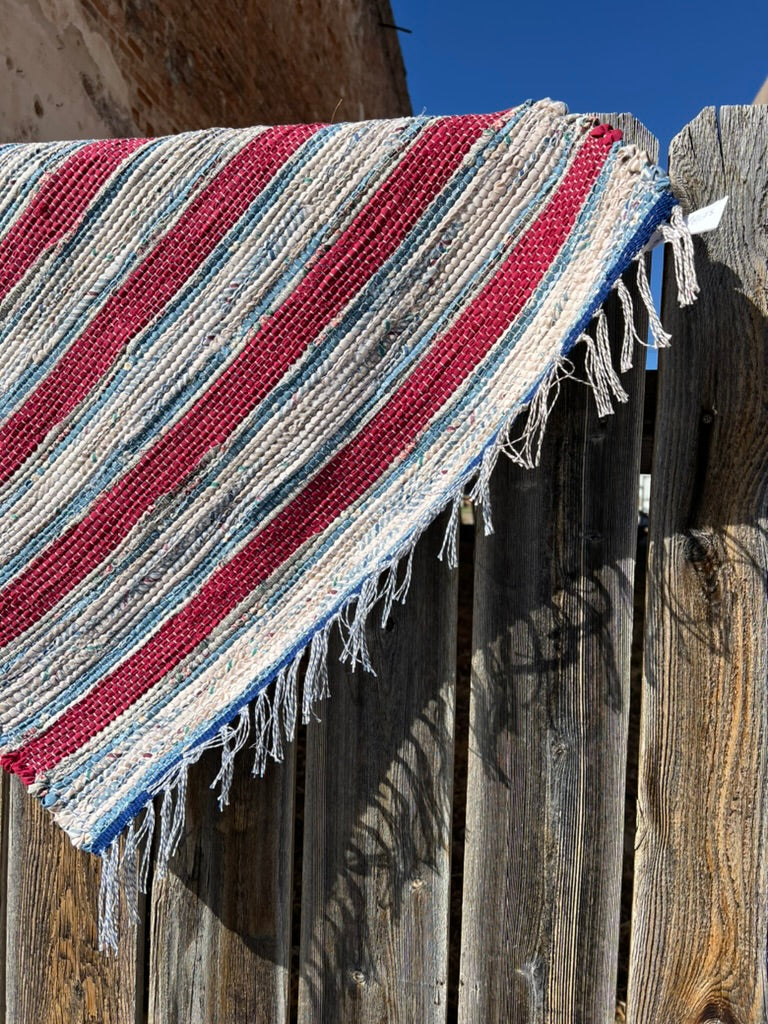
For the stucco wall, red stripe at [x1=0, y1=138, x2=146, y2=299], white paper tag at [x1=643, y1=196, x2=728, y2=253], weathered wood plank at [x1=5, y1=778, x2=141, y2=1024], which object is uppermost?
the stucco wall

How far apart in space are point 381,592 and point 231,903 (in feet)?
2.01

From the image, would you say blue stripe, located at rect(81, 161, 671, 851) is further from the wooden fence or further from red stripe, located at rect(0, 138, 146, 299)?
red stripe, located at rect(0, 138, 146, 299)

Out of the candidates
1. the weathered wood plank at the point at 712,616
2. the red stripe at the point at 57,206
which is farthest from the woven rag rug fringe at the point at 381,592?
the red stripe at the point at 57,206

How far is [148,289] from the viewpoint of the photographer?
111 centimetres

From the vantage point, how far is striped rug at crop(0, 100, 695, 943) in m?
Result: 1.01

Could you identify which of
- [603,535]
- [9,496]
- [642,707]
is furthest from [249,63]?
[642,707]

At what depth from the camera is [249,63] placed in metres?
3.22

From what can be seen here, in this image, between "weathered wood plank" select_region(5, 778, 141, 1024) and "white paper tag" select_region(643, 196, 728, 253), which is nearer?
"white paper tag" select_region(643, 196, 728, 253)

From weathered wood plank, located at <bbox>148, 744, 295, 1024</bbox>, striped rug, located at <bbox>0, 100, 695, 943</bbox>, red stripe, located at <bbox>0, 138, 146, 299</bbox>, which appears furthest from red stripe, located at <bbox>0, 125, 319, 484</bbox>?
weathered wood plank, located at <bbox>148, 744, 295, 1024</bbox>

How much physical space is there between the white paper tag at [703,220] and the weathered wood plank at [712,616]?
75 mm

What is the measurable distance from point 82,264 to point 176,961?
47.5 inches

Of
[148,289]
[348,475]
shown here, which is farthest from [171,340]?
[348,475]

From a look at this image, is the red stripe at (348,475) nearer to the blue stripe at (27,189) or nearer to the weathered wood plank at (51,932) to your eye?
the weathered wood plank at (51,932)

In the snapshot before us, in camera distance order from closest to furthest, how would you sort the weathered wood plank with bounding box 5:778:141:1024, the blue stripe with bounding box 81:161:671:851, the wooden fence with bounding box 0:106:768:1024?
the blue stripe with bounding box 81:161:671:851 → the wooden fence with bounding box 0:106:768:1024 → the weathered wood plank with bounding box 5:778:141:1024
